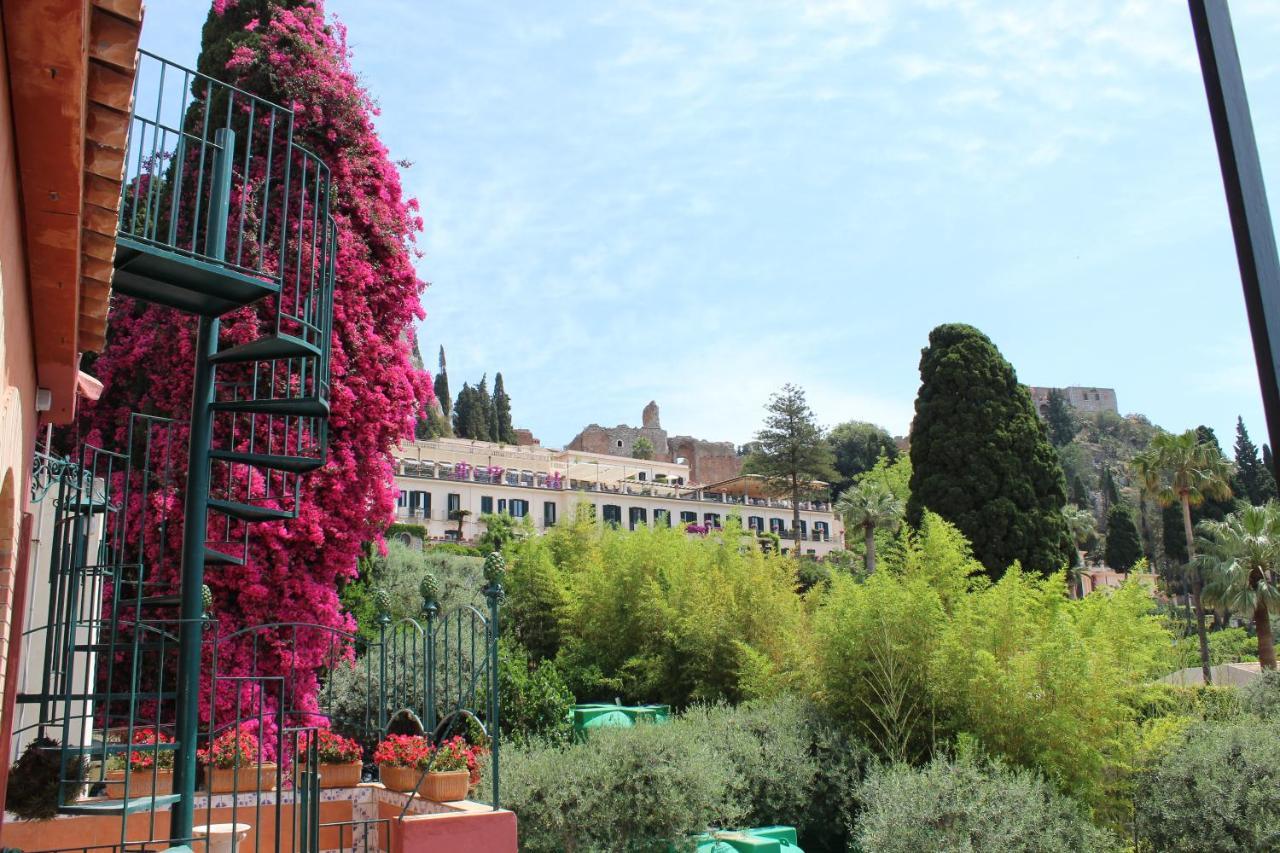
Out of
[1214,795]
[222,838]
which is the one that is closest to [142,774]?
[222,838]

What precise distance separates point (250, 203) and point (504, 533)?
26.0m

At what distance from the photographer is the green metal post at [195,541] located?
495cm

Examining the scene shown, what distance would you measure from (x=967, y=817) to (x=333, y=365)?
21.4ft

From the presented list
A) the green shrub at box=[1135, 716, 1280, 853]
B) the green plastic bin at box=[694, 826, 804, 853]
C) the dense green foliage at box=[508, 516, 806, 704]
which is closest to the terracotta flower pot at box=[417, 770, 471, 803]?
the green plastic bin at box=[694, 826, 804, 853]

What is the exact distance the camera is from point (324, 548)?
9.43 metres

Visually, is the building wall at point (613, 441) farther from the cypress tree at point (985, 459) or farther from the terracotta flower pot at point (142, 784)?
the terracotta flower pot at point (142, 784)

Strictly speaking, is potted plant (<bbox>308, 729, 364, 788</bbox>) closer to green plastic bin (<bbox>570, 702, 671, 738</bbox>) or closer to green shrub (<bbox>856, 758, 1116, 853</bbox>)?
green plastic bin (<bbox>570, 702, 671, 738</bbox>)

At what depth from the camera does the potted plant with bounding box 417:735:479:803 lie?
6215 mm

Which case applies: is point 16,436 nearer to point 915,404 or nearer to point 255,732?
point 255,732

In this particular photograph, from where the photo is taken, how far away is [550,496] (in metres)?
48.4

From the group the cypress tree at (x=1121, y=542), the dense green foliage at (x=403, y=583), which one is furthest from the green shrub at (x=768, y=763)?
the cypress tree at (x=1121, y=542)

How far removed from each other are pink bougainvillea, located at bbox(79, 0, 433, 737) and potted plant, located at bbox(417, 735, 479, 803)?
2.73 metres

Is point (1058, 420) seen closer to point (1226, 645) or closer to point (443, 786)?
point (1226, 645)

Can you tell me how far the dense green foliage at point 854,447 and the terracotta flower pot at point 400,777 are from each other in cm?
7018
